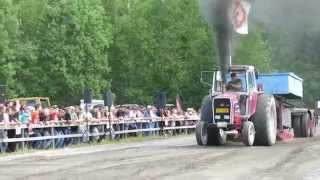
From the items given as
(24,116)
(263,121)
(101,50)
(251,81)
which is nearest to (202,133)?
(263,121)

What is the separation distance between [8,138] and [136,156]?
540 cm

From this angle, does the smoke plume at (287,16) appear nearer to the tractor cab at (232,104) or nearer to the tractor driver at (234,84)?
the tractor cab at (232,104)

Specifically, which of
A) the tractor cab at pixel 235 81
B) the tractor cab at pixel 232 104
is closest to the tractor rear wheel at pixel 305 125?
the tractor cab at pixel 232 104

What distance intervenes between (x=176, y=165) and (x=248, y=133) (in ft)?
22.3

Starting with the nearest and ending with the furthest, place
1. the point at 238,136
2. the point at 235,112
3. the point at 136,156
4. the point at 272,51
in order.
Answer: the point at 272,51 → the point at 136,156 → the point at 235,112 → the point at 238,136

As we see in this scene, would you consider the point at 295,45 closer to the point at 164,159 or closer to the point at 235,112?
the point at 164,159

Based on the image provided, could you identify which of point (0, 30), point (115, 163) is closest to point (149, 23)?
point (0, 30)

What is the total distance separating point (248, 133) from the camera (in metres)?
21.3

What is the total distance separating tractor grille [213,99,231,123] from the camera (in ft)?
70.1

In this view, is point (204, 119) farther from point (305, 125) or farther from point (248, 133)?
point (305, 125)

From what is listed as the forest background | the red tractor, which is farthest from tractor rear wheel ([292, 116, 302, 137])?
the forest background

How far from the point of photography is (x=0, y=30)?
147ft

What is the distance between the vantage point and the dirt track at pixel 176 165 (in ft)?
42.9

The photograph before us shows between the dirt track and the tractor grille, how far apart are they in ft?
6.50
